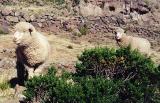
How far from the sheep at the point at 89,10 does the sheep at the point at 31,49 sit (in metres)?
17.9

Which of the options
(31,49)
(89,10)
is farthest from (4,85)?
(89,10)

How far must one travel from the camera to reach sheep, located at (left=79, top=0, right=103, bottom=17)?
108 feet

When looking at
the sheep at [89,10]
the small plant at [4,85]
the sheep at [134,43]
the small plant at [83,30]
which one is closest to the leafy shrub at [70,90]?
the small plant at [4,85]

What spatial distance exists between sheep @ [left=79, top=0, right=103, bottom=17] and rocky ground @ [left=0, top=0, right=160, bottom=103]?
0.96 feet

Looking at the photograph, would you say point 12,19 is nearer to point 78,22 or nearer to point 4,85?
point 78,22

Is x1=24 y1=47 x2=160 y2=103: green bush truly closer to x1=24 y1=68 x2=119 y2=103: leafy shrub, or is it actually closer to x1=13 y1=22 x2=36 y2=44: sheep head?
x1=24 y1=68 x2=119 y2=103: leafy shrub

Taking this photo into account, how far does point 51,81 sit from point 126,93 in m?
1.74

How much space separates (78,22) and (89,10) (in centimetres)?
267

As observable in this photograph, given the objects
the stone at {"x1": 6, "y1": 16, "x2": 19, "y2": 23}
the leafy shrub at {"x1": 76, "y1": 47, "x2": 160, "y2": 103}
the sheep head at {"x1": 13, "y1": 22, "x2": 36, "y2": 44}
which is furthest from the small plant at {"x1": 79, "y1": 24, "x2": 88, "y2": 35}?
the leafy shrub at {"x1": 76, "y1": 47, "x2": 160, "y2": 103}

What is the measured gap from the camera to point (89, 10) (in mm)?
33438

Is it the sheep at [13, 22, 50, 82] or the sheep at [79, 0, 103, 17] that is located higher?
the sheep at [13, 22, 50, 82]

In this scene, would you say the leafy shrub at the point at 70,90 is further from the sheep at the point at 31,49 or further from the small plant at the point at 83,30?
the small plant at the point at 83,30

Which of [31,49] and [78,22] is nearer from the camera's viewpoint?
[31,49]

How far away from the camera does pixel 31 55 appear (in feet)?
48.5
